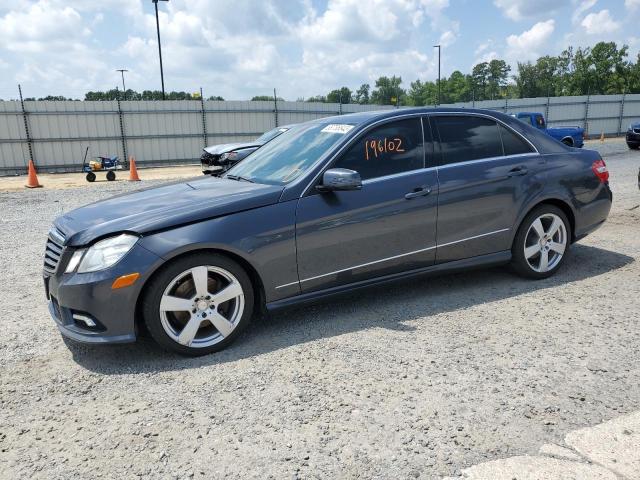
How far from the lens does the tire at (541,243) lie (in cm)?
461

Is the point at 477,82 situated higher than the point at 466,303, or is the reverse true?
the point at 477,82

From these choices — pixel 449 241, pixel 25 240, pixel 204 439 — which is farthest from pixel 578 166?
pixel 25 240

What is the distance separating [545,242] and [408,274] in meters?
1.53

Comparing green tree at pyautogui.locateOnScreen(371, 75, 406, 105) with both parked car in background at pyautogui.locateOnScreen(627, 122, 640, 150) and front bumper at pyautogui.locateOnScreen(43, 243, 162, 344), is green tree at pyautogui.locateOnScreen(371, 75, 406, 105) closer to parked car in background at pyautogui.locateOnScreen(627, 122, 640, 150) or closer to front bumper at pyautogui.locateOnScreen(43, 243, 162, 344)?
parked car in background at pyautogui.locateOnScreen(627, 122, 640, 150)

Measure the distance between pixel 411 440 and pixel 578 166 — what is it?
360 centimetres

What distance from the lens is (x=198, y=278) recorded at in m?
3.33

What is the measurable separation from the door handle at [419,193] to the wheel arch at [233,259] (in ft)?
4.45

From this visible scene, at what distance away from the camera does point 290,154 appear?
14.0 ft

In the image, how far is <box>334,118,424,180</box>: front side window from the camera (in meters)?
3.94

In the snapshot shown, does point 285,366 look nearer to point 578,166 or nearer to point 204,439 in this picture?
point 204,439

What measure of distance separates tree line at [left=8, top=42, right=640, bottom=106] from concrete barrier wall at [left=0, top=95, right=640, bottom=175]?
1.59 m

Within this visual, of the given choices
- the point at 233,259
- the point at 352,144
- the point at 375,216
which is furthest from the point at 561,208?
the point at 233,259

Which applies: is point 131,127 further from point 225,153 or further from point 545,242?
point 545,242

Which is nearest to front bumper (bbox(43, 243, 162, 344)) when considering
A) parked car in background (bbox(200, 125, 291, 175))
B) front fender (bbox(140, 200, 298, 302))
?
front fender (bbox(140, 200, 298, 302))
